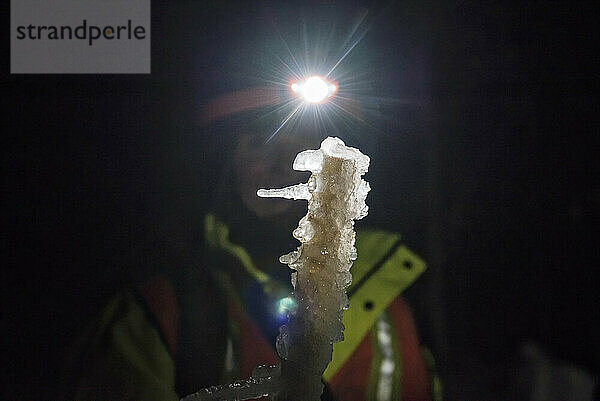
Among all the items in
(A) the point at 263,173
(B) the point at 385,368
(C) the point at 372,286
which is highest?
(A) the point at 263,173

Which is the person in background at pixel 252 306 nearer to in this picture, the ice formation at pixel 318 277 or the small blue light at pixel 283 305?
the small blue light at pixel 283 305

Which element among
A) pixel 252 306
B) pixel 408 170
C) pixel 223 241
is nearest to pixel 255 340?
pixel 252 306

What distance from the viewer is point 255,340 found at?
90 cm

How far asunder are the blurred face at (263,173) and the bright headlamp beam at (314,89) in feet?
0.29

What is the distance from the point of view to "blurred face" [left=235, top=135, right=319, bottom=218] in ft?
2.91

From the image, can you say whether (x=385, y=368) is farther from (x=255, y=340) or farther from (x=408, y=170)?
(x=408, y=170)

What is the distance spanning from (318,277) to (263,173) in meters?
0.38

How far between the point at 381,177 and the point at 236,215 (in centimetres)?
23

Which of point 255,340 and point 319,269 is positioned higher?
point 319,269

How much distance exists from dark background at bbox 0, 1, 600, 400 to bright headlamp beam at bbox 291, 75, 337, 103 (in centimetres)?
5

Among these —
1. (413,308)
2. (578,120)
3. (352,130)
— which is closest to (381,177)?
(352,130)

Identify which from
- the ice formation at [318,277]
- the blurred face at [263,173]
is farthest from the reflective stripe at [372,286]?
the ice formation at [318,277]

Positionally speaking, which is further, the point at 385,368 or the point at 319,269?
the point at 385,368

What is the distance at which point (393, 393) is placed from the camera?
2.93 feet
